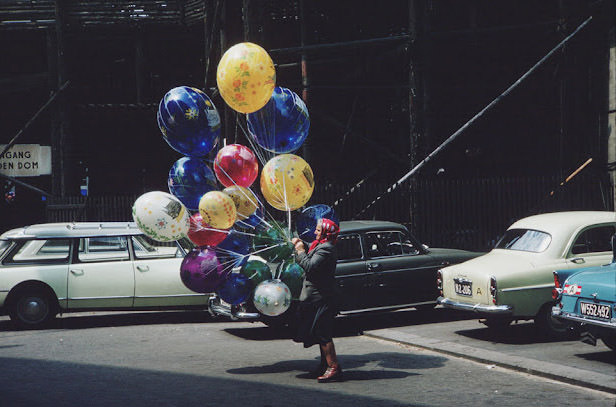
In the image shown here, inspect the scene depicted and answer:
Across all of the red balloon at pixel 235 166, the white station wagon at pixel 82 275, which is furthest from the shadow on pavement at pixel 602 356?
the white station wagon at pixel 82 275

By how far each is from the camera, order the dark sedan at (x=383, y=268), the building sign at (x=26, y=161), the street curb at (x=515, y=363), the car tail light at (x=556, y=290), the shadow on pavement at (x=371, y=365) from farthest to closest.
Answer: the building sign at (x=26, y=161) < the dark sedan at (x=383, y=268) < the car tail light at (x=556, y=290) < the shadow on pavement at (x=371, y=365) < the street curb at (x=515, y=363)

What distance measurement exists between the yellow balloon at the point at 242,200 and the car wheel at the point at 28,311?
197 inches

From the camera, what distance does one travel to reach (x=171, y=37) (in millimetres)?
20469

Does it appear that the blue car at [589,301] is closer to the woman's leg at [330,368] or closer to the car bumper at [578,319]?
the car bumper at [578,319]

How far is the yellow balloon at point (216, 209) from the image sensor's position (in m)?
7.84

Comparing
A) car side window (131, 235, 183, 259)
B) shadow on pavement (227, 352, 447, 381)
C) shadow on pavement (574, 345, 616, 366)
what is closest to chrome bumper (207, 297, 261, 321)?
shadow on pavement (227, 352, 447, 381)

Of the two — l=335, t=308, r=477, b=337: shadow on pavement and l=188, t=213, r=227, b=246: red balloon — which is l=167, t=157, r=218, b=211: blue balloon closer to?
l=188, t=213, r=227, b=246: red balloon

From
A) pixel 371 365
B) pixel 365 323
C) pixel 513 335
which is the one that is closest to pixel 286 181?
pixel 371 365

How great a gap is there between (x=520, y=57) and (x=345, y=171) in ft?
17.7

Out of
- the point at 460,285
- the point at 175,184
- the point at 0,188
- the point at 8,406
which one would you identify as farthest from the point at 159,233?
the point at 0,188

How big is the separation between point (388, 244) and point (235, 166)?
12.8ft

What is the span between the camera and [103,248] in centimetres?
1220

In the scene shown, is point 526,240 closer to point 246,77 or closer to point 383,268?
point 383,268

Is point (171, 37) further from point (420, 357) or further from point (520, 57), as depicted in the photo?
point (420, 357)
